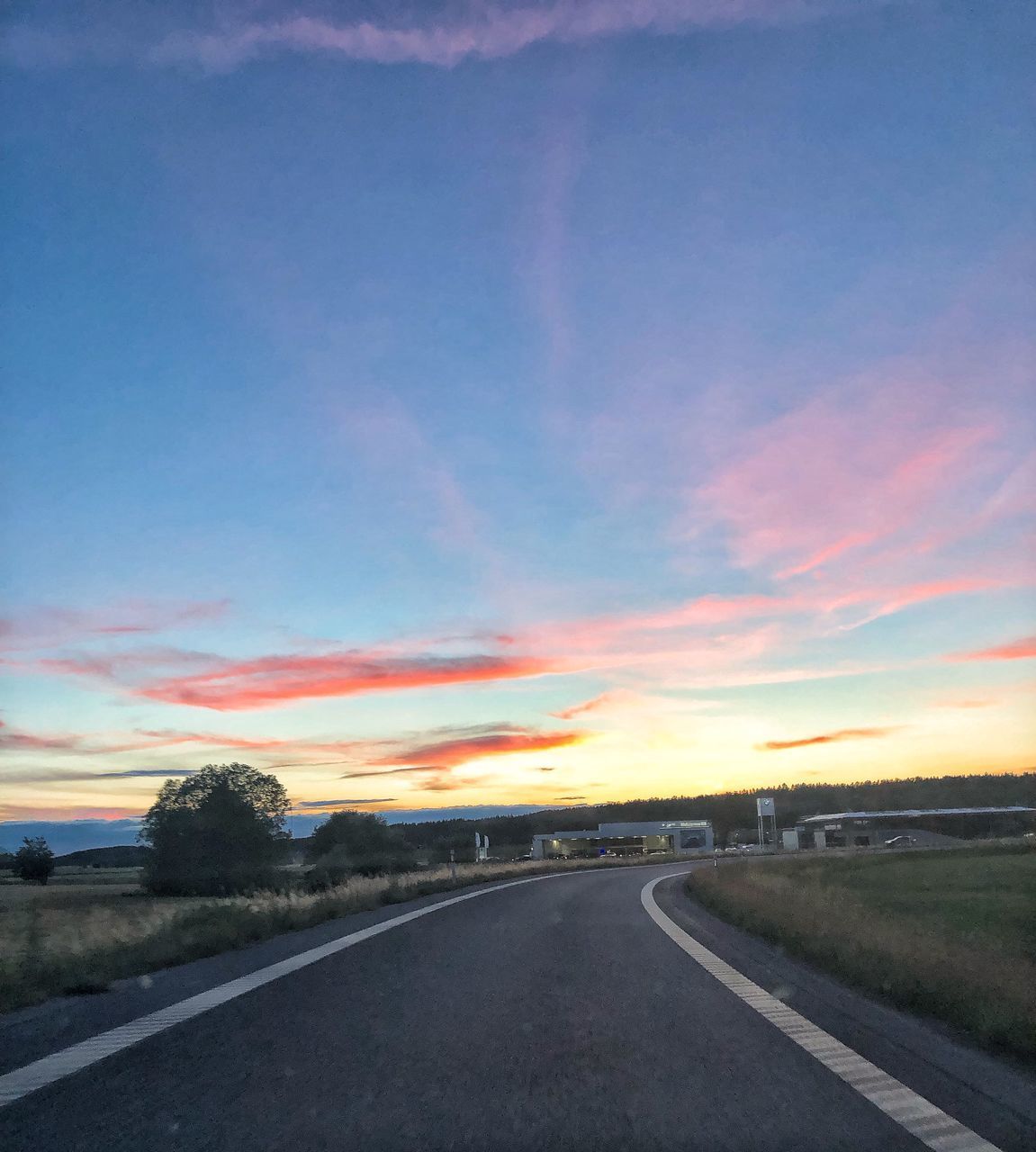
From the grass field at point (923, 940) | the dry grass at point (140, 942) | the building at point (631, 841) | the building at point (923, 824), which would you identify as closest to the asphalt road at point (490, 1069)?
the grass field at point (923, 940)

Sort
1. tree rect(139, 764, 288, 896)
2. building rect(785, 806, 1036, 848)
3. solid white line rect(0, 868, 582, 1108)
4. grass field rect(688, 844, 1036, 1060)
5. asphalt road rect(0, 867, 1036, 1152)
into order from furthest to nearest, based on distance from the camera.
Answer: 1. building rect(785, 806, 1036, 848)
2. tree rect(139, 764, 288, 896)
3. grass field rect(688, 844, 1036, 1060)
4. solid white line rect(0, 868, 582, 1108)
5. asphalt road rect(0, 867, 1036, 1152)

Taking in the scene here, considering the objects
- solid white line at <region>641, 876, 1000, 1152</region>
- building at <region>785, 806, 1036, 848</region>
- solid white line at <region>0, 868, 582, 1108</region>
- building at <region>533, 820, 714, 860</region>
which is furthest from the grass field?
building at <region>785, 806, 1036, 848</region>

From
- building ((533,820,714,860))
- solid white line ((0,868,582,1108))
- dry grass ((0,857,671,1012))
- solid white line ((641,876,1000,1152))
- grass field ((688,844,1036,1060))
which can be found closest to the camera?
solid white line ((641,876,1000,1152))

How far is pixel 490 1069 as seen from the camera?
5629 mm

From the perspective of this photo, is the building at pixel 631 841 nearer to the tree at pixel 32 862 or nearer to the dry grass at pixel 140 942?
the tree at pixel 32 862

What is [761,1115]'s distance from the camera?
467cm

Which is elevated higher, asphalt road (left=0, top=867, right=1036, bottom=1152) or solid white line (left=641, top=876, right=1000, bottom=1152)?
asphalt road (left=0, top=867, right=1036, bottom=1152)

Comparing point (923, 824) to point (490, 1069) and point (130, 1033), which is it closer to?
point (130, 1033)

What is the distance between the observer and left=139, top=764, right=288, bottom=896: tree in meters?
70.6

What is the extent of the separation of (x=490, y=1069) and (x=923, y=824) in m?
168

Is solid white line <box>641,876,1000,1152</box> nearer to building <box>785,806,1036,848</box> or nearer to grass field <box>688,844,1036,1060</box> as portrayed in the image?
grass field <box>688,844,1036,1060</box>

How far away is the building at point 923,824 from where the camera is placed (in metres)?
138

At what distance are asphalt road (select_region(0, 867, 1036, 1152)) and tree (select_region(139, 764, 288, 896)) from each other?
6292cm

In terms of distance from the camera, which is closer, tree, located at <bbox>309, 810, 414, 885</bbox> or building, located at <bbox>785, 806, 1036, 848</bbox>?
tree, located at <bbox>309, 810, 414, 885</bbox>
